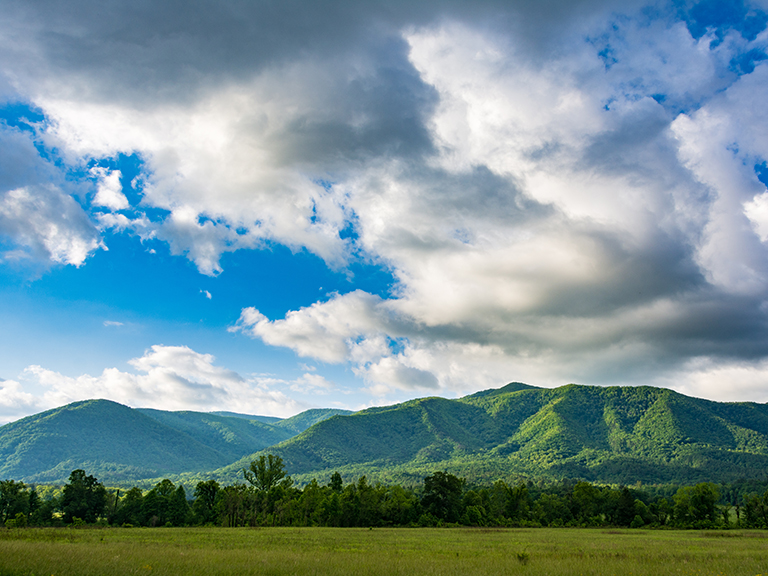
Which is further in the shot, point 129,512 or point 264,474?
point 264,474

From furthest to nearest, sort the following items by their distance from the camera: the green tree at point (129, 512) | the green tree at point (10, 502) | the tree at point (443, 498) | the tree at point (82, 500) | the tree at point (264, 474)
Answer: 1. the tree at point (264, 474)
2. the tree at point (443, 498)
3. the green tree at point (129, 512)
4. the tree at point (82, 500)
5. the green tree at point (10, 502)

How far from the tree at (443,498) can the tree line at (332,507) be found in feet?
0.69

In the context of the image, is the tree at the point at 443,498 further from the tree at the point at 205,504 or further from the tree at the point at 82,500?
the tree at the point at 82,500

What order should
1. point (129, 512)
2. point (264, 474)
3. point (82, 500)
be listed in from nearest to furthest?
point (82, 500), point (129, 512), point (264, 474)

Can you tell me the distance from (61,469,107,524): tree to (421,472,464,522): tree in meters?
67.1

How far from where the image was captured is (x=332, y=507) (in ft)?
289

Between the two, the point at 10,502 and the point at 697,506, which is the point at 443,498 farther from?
the point at 10,502

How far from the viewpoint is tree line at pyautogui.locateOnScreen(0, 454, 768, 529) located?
3211 inches

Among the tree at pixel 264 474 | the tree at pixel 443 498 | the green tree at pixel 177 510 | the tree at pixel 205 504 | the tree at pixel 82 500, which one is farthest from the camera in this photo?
the tree at pixel 264 474

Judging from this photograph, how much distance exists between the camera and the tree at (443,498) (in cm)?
9862

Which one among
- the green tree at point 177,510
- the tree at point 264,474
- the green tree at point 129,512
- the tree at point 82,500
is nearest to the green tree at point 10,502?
the tree at point 82,500

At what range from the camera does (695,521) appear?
95875mm

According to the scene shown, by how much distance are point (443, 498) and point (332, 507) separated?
2753 cm

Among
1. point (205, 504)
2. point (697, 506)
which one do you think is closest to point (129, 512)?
point (205, 504)
